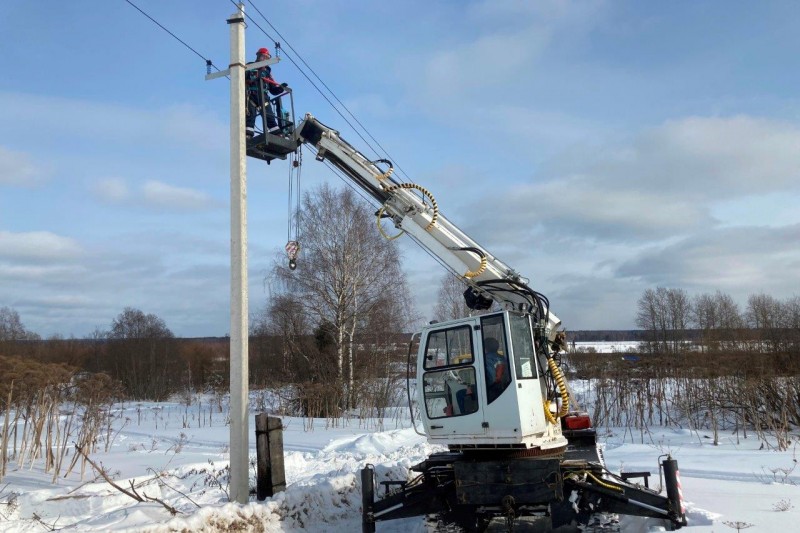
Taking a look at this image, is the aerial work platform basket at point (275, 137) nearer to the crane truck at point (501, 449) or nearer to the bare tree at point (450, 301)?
the crane truck at point (501, 449)

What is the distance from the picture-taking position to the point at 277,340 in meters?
33.4

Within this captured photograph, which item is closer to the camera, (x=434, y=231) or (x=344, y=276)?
(x=434, y=231)

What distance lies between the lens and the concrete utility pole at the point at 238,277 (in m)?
8.59

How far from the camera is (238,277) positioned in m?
8.95

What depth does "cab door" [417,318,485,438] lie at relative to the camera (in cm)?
778

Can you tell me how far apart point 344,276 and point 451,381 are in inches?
793

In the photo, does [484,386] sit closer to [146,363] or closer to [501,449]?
[501,449]

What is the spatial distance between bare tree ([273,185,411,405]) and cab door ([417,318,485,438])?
769 inches

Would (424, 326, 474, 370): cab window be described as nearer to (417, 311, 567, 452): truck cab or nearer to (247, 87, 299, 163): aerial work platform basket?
(417, 311, 567, 452): truck cab

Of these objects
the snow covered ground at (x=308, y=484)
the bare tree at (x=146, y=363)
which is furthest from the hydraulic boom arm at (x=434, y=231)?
the bare tree at (x=146, y=363)

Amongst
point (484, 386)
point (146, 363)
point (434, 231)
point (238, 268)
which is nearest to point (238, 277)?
point (238, 268)

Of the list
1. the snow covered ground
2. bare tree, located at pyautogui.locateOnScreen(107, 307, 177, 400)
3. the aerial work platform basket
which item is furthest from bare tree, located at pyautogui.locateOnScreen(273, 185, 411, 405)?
bare tree, located at pyautogui.locateOnScreen(107, 307, 177, 400)

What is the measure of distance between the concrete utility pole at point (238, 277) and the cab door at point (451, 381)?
7.98ft

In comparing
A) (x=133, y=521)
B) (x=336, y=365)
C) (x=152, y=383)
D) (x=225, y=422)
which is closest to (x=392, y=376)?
(x=336, y=365)
